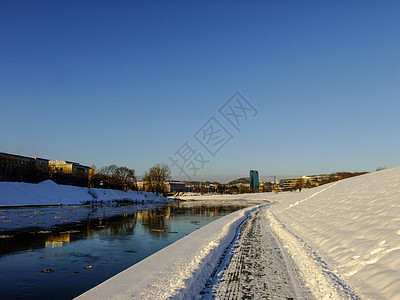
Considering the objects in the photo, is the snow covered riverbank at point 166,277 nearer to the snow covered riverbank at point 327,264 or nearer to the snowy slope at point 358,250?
the snow covered riverbank at point 327,264

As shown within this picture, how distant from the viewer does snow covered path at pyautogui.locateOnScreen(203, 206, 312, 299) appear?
621cm

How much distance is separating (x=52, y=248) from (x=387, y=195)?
Result: 51.4 feet

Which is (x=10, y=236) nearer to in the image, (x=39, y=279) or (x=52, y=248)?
(x=52, y=248)

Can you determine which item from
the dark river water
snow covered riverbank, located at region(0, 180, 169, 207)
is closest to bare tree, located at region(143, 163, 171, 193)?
snow covered riverbank, located at region(0, 180, 169, 207)

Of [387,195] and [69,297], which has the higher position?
[387,195]

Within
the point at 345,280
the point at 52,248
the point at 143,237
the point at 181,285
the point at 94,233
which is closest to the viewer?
the point at 181,285

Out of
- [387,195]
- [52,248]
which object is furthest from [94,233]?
[387,195]

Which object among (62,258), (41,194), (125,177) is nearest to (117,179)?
(125,177)

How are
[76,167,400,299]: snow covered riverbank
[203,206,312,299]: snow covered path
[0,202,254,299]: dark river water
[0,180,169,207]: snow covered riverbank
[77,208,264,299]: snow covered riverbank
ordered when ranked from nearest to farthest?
[77,208,264,299]: snow covered riverbank
[76,167,400,299]: snow covered riverbank
[203,206,312,299]: snow covered path
[0,202,254,299]: dark river water
[0,180,169,207]: snow covered riverbank

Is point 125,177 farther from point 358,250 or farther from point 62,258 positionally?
point 358,250

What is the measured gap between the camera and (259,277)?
7.47 metres

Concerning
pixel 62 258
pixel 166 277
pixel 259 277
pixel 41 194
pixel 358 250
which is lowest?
pixel 62 258

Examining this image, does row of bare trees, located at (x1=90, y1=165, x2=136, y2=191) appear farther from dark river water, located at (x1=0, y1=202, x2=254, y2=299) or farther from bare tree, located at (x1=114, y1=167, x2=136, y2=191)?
dark river water, located at (x1=0, y1=202, x2=254, y2=299)

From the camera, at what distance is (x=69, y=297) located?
6.54 m
